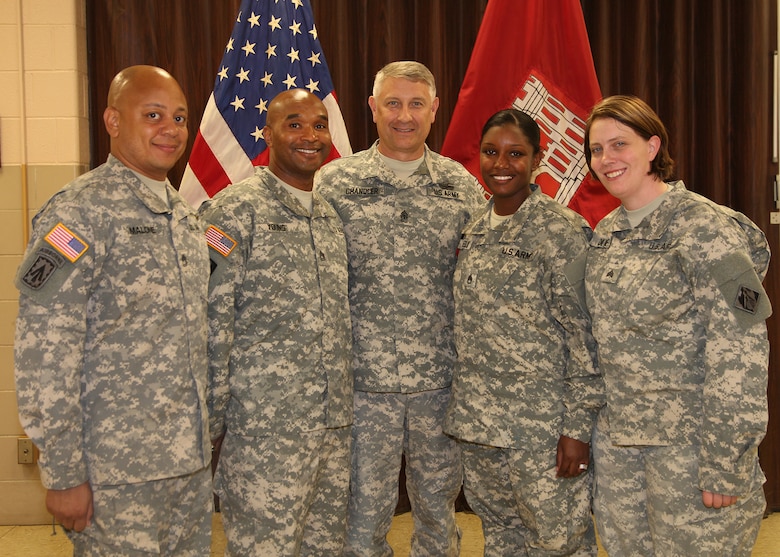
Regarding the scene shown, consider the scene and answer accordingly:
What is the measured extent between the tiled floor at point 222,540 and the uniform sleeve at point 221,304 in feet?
5.07

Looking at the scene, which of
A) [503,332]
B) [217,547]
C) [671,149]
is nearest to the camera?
[503,332]

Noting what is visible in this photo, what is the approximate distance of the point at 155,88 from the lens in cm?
217

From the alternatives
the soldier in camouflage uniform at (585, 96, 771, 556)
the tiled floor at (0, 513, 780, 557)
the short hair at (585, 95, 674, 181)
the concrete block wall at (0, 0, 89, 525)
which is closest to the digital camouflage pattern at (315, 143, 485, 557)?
the soldier in camouflage uniform at (585, 96, 771, 556)

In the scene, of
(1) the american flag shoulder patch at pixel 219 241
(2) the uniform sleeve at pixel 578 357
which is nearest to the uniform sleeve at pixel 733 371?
(2) the uniform sleeve at pixel 578 357

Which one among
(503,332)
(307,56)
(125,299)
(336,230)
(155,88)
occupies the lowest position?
(503,332)

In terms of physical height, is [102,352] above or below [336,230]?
below

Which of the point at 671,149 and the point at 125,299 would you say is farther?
the point at 671,149

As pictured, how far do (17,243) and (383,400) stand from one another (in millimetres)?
2291

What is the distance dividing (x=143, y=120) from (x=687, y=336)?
64.1 inches

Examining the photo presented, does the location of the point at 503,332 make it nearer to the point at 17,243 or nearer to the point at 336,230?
the point at 336,230

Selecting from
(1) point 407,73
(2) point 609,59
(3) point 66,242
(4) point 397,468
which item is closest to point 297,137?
(1) point 407,73

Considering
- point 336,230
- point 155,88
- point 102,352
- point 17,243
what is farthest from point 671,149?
point 17,243

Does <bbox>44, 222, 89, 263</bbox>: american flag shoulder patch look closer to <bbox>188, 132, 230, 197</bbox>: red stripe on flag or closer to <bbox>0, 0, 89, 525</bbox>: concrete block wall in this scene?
<bbox>188, 132, 230, 197</bbox>: red stripe on flag

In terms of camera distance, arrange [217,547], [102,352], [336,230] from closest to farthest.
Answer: [102,352] < [336,230] < [217,547]
